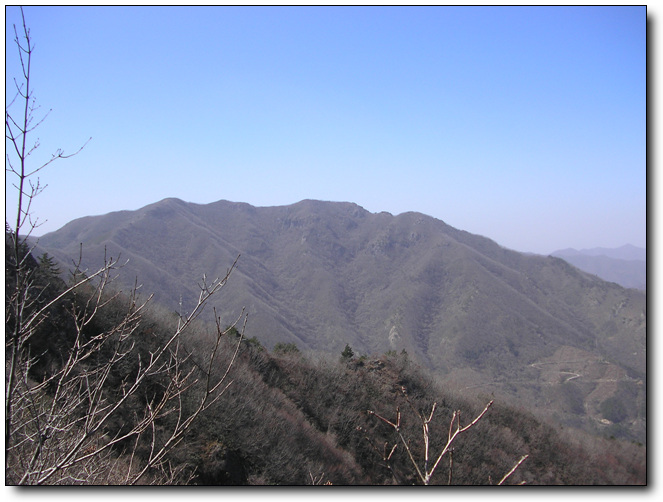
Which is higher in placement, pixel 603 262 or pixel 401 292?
pixel 603 262

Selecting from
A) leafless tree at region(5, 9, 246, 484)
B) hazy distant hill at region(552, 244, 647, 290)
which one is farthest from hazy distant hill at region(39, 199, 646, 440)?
leafless tree at region(5, 9, 246, 484)

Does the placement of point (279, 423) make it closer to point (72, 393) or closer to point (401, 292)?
point (72, 393)

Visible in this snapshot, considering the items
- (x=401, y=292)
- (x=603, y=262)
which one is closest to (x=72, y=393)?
(x=401, y=292)

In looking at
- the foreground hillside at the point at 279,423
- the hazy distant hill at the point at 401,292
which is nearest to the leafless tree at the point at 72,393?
the foreground hillside at the point at 279,423

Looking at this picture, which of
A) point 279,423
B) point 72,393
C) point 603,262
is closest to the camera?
point 72,393

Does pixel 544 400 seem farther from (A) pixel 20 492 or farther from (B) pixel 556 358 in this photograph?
(A) pixel 20 492

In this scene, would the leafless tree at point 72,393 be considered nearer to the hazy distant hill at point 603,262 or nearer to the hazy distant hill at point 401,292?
the hazy distant hill at point 401,292

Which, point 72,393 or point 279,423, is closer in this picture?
point 72,393
